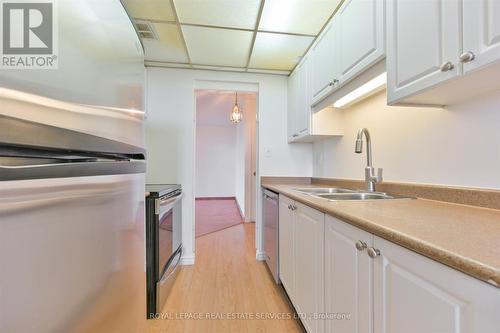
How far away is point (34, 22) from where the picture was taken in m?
0.43

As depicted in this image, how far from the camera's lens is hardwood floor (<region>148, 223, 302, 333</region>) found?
163 centimetres

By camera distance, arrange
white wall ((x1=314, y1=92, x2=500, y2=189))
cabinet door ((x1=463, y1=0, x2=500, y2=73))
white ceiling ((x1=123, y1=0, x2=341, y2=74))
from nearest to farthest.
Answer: cabinet door ((x1=463, y1=0, x2=500, y2=73)) → white wall ((x1=314, y1=92, x2=500, y2=189)) → white ceiling ((x1=123, y1=0, x2=341, y2=74))

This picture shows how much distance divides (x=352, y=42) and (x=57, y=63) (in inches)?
60.7

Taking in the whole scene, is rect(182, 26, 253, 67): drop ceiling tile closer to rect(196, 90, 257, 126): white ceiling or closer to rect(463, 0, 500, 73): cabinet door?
rect(196, 90, 257, 126): white ceiling

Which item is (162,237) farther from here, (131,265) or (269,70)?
(269,70)

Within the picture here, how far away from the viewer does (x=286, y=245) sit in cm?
190

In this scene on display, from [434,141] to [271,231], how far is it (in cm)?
153

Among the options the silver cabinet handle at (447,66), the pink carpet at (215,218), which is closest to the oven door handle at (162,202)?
the silver cabinet handle at (447,66)

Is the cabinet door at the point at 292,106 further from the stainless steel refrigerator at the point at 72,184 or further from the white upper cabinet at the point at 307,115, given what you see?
the stainless steel refrigerator at the point at 72,184

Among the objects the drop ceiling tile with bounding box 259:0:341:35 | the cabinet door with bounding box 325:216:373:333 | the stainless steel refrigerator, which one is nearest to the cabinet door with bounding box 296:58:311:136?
the drop ceiling tile with bounding box 259:0:341:35

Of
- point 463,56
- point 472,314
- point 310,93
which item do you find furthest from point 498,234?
Answer: point 310,93

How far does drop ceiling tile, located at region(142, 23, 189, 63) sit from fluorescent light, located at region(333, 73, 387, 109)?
1548 millimetres

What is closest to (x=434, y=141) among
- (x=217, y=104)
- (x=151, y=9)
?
(x=151, y=9)

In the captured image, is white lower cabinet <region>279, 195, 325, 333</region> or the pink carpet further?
the pink carpet
